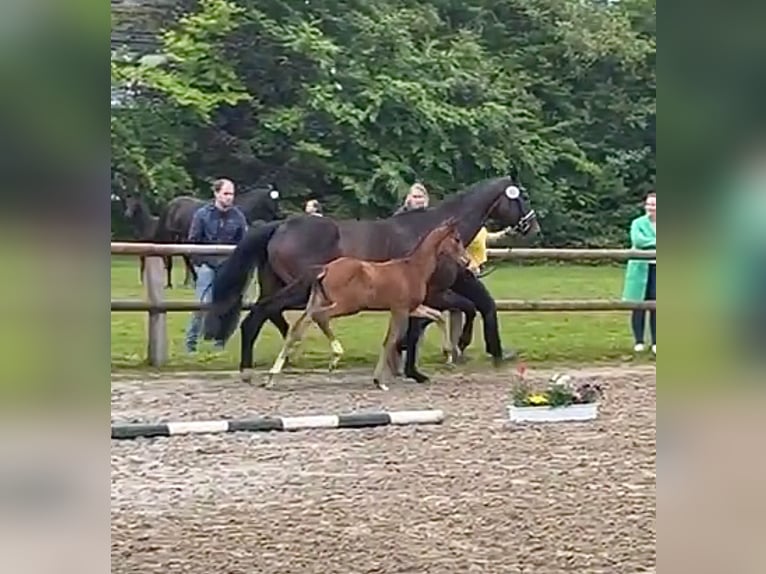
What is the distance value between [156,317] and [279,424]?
151 centimetres

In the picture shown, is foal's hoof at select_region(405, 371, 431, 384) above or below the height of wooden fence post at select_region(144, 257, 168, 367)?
below

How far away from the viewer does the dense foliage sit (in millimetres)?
7848

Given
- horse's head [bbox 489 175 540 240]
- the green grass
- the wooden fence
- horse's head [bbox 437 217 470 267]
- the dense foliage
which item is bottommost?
the green grass

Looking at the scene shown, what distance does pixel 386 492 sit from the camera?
2537mm

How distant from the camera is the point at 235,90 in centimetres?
803

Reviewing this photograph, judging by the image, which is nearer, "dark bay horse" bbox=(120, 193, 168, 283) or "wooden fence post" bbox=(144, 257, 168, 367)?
"wooden fence post" bbox=(144, 257, 168, 367)

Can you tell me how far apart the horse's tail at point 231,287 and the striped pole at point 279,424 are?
1075 millimetres

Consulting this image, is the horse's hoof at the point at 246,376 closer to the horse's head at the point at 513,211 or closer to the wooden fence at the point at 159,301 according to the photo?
the wooden fence at the point at 159,301

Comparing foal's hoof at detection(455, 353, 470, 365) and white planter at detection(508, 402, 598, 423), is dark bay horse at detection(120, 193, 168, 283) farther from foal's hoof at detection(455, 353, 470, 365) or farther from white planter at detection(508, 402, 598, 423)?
white planter at detection(508, 402, 598, 423)

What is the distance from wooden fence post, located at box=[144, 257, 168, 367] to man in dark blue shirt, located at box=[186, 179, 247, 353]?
166 millimetres

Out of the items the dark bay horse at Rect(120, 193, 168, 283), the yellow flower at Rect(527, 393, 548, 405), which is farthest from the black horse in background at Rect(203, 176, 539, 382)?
the dark bay horse at Rect(120, 193, 168, 283)

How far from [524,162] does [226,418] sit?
5.06 meters
